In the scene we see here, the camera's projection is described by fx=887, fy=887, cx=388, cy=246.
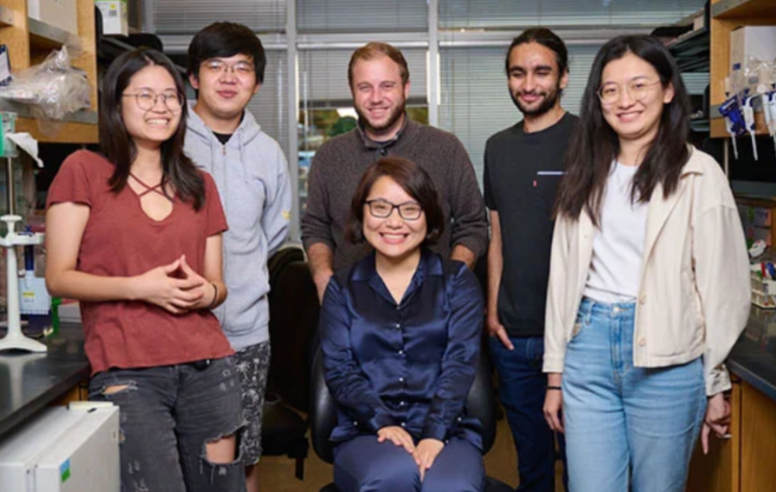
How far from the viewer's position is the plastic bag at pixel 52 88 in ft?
7.47

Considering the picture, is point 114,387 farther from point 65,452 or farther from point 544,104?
point 544,104

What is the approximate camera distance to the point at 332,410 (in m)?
2.14

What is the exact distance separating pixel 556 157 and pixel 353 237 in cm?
60

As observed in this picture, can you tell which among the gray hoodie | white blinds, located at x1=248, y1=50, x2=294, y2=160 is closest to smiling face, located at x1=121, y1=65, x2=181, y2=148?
the gray hoodie

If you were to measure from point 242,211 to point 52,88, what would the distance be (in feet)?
2.05

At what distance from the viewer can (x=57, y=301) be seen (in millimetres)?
2303

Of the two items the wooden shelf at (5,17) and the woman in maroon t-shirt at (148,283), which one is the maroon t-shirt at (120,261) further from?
the wooden shelf at (5,17)

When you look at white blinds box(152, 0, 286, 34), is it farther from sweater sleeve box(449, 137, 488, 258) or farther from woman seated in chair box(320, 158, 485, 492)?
woman seated in chair box(320, 158, 485, 492)

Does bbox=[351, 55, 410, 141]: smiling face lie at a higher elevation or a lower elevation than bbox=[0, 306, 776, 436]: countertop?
higher

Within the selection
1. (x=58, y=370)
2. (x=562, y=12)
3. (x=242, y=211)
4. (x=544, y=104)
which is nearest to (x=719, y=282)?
(x=544, y=104)

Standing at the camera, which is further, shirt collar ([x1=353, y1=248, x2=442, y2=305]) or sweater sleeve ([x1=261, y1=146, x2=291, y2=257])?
sweater sleeve ([x1=261, y1=146, x2=291, y2=257])

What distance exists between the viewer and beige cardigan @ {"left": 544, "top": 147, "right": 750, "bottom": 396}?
69.5 inches

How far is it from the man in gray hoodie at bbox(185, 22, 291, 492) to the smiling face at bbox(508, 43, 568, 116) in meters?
0.70

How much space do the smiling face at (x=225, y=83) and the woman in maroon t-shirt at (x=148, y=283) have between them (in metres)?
0.31
